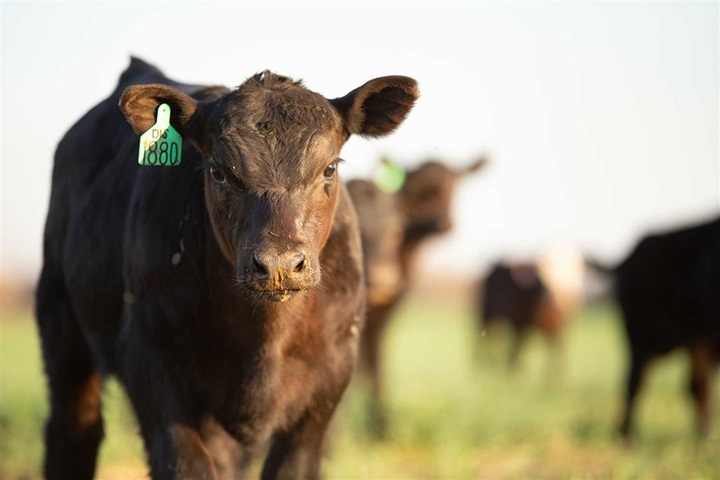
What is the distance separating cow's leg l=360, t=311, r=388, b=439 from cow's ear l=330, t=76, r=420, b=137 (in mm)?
6518

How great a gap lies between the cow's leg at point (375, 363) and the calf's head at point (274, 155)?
6.58m

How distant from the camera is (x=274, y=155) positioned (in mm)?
4914

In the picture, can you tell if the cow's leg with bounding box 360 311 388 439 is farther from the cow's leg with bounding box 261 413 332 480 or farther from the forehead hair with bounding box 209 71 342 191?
the forehead hair with bounding box 209 71 342 191

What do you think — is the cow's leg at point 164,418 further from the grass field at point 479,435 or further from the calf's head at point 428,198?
the calf's head at point 428,198

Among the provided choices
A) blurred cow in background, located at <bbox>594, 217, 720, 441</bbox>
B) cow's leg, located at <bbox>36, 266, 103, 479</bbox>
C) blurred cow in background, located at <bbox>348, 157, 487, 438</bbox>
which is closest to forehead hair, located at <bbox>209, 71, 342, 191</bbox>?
cow's leg, located at <bbox>36, 266, 103, 479</bbox>

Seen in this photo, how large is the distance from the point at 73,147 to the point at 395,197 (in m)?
6.64

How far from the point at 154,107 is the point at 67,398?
80.9 inches

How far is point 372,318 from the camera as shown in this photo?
499 inches

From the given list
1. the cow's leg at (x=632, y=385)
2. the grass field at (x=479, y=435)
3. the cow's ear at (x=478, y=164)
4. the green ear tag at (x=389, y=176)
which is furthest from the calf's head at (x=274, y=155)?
the cow's ear at (x=478, y=164)

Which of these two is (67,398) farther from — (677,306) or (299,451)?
(677,306)

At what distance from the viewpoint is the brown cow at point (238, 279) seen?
4.93 m

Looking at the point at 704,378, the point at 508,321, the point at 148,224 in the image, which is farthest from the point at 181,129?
the point at 508,321

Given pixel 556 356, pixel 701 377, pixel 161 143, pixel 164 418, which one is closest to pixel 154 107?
pixel 161 143

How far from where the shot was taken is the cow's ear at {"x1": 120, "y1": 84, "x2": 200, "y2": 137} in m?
5.12
